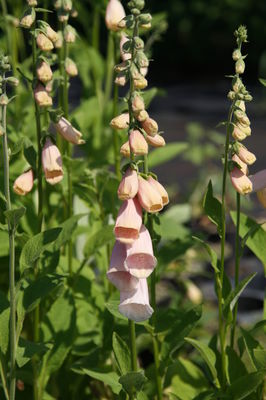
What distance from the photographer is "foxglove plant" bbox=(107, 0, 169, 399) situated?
132cm

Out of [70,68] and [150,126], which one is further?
[70,68]

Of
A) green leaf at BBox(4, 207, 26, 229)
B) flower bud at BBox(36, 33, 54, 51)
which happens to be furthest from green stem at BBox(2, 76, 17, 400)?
flower bud at BBox(36, 33, 54, 51)

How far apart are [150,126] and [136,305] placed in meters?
0.31

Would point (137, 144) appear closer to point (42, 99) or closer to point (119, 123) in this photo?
point (119, 123)

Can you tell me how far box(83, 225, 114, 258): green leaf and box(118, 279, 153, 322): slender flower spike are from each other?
0.53 metres

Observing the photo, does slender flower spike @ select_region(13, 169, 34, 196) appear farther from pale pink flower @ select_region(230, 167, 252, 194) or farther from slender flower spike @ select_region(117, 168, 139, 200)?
pale pink flower @ select_region(230, 167, 252, 194)

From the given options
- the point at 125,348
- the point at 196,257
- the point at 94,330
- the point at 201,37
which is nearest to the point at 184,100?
the point at 201,37

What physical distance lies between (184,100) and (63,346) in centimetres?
624

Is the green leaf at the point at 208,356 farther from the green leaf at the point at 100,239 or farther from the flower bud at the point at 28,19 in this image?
the flower bud at the point at 28,19

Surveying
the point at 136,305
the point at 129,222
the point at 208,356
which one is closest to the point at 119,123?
the point at 129,222

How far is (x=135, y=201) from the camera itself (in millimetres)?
1359

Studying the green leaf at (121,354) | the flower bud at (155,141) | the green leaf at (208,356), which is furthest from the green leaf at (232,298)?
the flower bud at (155,141)

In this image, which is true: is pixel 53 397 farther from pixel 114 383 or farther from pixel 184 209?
pixel 184 209

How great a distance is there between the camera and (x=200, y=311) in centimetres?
176
